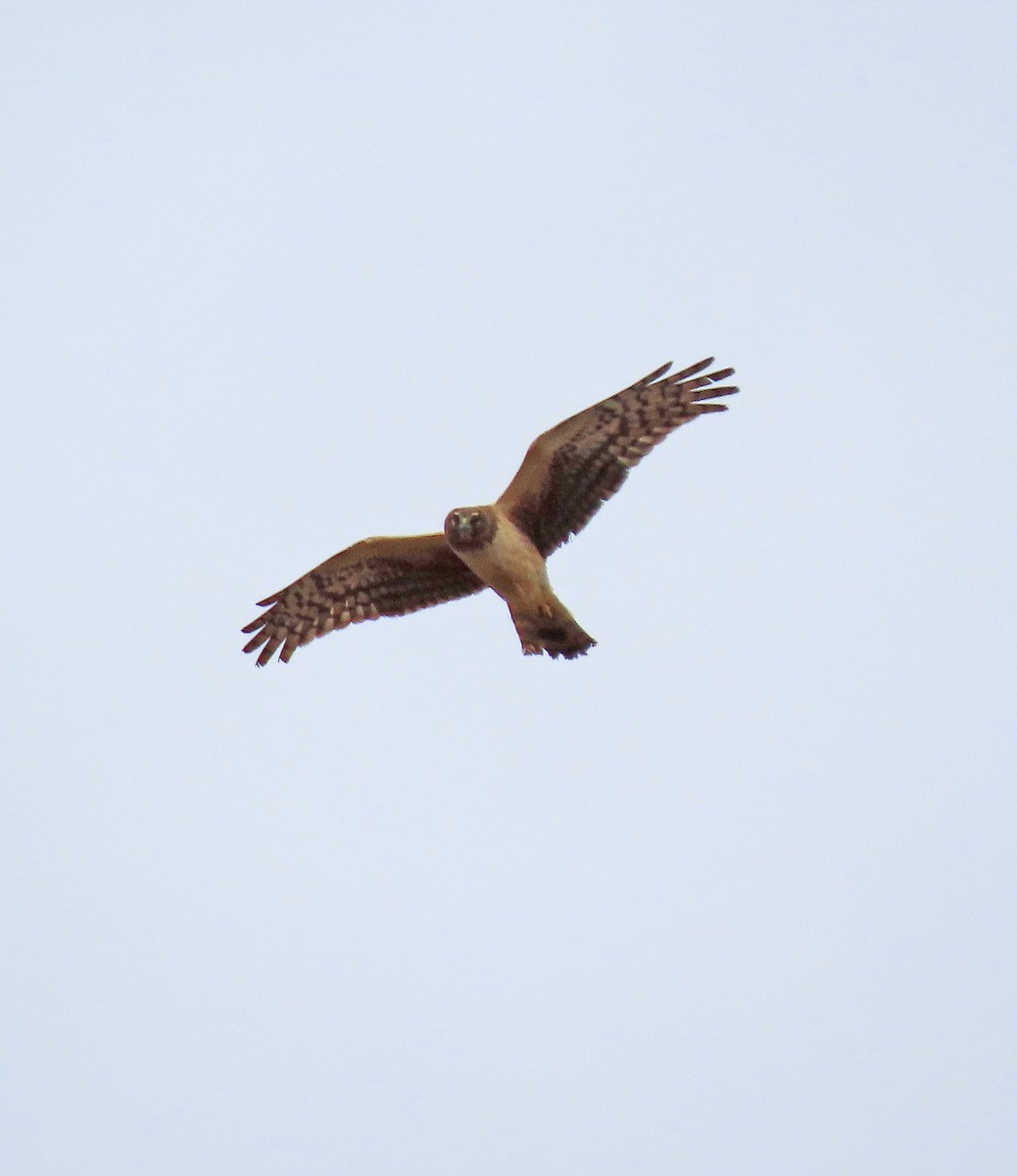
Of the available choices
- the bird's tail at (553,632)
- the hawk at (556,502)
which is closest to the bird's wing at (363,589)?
the hawk at (556,502)

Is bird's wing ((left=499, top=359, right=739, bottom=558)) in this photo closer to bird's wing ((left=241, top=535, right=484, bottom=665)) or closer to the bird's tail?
the bird's tail

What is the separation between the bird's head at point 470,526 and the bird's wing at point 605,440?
0.48 m

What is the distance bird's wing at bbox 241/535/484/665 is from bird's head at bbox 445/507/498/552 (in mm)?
752

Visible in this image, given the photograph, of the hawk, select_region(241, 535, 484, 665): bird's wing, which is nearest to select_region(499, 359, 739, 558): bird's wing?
the hawk

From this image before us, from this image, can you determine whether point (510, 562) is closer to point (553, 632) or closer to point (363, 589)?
point (553, 632)

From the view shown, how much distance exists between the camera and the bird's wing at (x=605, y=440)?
1359 centimetres

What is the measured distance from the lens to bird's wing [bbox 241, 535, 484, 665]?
14.5m

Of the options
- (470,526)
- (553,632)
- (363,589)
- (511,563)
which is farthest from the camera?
(363,589)

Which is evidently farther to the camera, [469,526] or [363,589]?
[363,589]

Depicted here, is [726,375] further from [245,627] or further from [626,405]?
[245,627]

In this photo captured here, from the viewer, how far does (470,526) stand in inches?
529

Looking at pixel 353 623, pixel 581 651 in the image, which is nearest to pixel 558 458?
pixel 581 651

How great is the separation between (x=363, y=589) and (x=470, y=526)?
69.8 inches

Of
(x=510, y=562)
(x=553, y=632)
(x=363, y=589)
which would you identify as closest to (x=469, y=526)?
(x=510, y=562)
